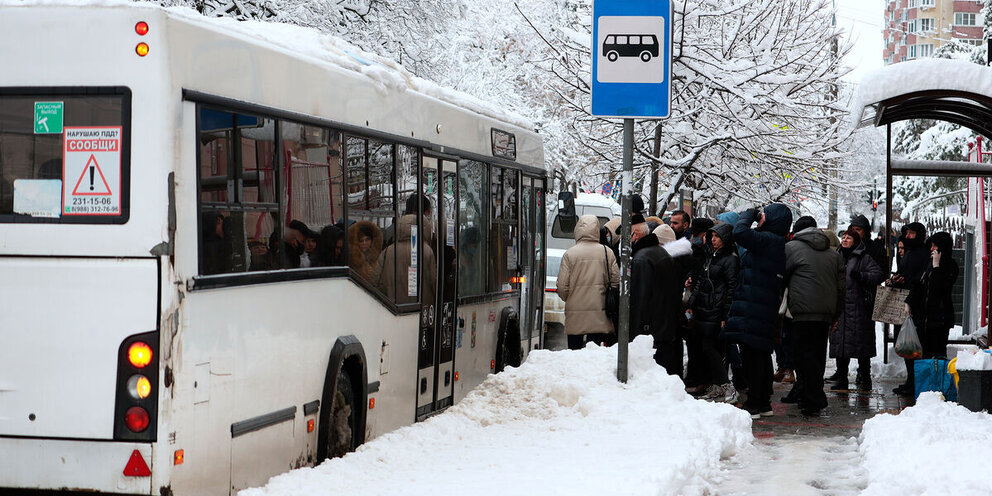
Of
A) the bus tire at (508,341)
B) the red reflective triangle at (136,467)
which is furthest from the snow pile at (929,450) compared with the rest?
the red reflective triangle at (136,467)

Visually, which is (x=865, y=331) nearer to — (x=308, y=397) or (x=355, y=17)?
(x=308, y=397)

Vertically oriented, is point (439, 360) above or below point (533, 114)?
below

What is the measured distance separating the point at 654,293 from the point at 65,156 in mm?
7093

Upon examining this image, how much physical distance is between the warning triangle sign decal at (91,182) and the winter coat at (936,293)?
10.2 meters

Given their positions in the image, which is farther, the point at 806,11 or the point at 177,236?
the point at 806,11

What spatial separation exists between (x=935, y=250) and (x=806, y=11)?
9.43 metres

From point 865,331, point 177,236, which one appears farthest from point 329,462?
point 865,331

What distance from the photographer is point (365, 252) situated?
8398 millimetres

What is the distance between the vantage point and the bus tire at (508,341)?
1215cm

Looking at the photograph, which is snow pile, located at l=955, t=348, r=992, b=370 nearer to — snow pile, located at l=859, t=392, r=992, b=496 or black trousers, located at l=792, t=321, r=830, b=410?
snow pile, located at l=859, t=392, r=992, b=496

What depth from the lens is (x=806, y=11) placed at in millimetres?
21938

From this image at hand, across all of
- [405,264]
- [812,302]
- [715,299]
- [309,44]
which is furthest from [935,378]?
[309,44]

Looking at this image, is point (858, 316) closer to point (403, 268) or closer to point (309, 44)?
point (403, 268)

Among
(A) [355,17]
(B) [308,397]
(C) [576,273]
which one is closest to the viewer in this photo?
(B) [308,397]
